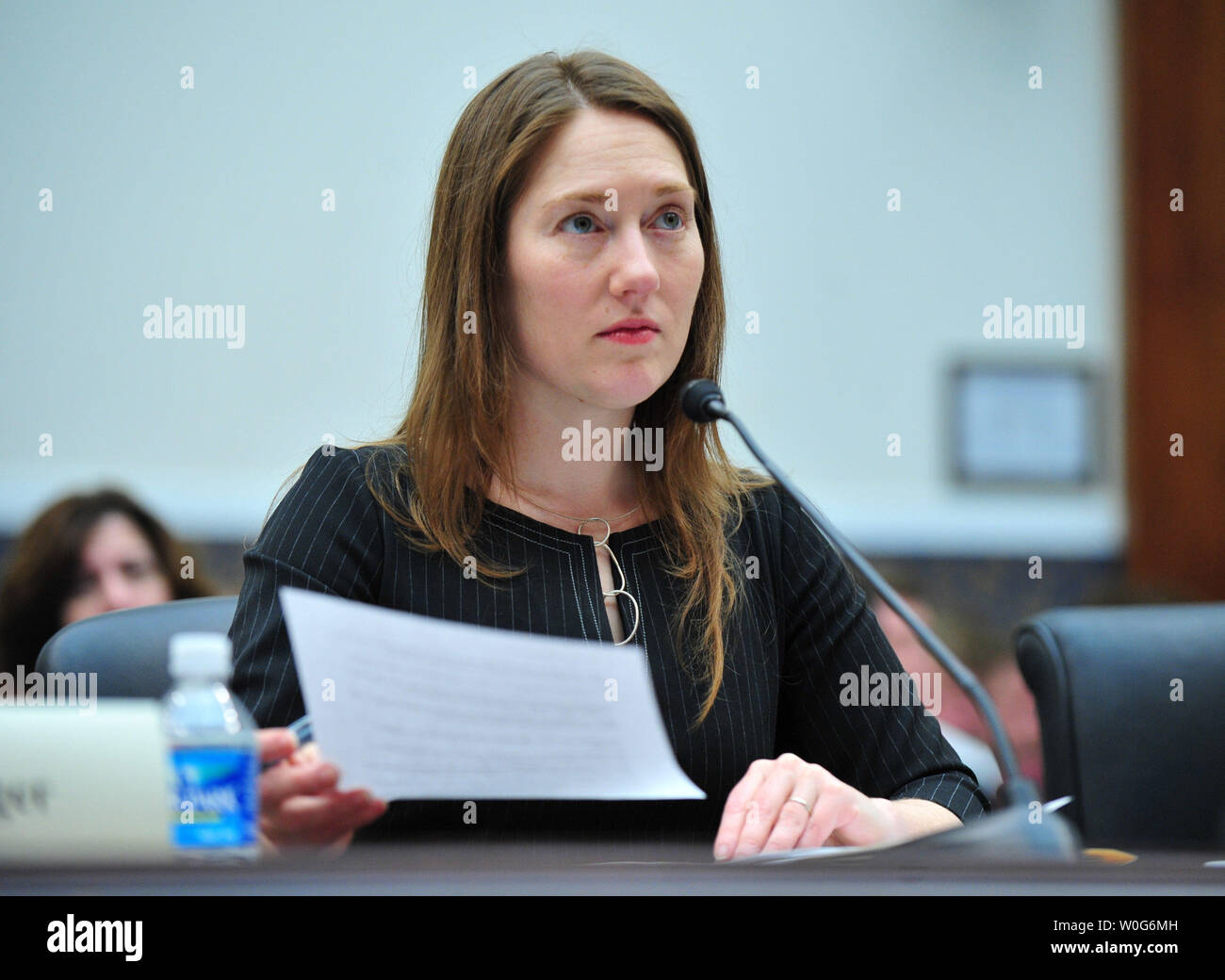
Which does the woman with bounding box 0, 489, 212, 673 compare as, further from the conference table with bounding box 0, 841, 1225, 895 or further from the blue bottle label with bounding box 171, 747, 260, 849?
the conference table with bounding box 0, 841, 1225, 895

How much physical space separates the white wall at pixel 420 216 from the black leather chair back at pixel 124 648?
1633mm

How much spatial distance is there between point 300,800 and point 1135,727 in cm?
80

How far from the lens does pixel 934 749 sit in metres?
1.21

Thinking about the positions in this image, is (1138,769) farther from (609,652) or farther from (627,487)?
(609,652)

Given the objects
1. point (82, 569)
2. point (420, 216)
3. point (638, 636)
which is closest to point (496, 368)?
point (638, 636)

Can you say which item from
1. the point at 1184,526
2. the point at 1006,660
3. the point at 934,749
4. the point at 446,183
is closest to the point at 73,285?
the point at 446,183

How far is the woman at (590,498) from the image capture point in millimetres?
1153

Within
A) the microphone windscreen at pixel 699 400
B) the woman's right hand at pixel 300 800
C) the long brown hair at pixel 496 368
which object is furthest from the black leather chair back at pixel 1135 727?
the woman's right hand at pixel 300 800

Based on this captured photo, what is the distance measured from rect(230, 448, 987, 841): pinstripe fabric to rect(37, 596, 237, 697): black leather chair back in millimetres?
80

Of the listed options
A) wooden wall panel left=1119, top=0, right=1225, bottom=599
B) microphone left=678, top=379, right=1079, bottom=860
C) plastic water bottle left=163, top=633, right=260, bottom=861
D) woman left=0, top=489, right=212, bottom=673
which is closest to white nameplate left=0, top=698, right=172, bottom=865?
Answer: plastic water bottle left=163, top=633, right=260, bottom=861

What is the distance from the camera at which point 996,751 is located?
722mm

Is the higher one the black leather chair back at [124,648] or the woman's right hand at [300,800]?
the black leather chair back at [124,648]

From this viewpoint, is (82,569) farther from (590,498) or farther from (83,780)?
(83,780)

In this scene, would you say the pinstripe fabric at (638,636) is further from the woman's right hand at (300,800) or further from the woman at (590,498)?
the woman's right hand at (300,800)
